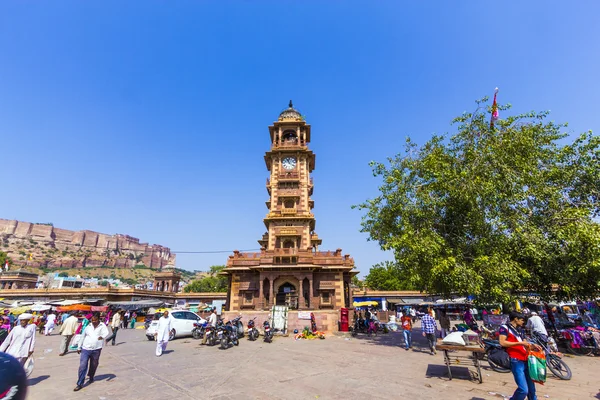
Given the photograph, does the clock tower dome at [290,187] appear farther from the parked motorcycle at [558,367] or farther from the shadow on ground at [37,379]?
the parked motorcycle at [558,367]

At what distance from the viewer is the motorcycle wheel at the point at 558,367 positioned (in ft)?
24.8

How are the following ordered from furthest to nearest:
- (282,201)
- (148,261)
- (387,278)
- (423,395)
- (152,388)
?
(148,261)
(387,278)
(282,201)
(152,388)
(423,395)

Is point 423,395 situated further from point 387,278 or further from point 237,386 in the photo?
point 387,278

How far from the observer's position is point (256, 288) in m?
25.1

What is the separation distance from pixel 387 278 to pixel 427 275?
4365 centimetres

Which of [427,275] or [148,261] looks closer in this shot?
[427,275]

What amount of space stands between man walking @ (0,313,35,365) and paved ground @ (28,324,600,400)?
846 mm

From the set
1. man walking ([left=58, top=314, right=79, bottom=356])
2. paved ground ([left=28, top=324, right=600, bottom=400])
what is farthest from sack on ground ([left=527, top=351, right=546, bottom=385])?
man walking ([left=58, top=314, right=79, bottom=356])

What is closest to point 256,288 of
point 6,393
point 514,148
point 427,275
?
point 427,275

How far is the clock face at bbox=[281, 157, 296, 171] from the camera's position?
32053 millimetres

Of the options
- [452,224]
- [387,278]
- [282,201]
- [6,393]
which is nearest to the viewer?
[6,393]

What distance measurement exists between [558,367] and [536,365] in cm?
411

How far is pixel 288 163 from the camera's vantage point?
106ft

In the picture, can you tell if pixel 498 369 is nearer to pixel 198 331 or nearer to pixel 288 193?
pixel 198 331
